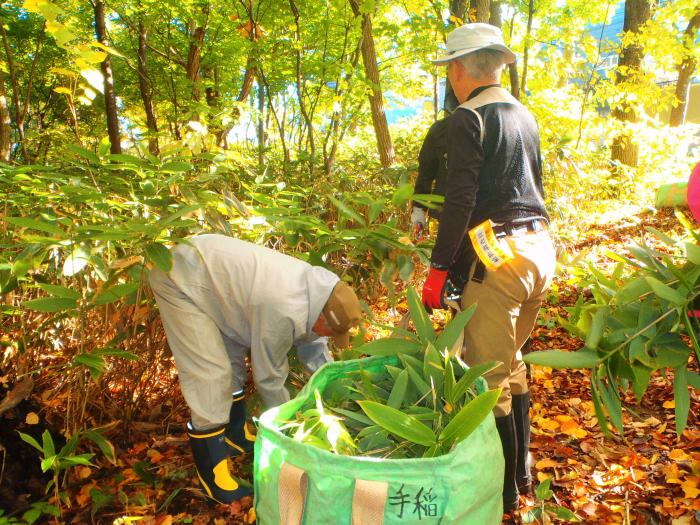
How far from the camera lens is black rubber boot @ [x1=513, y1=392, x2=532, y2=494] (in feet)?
7.98

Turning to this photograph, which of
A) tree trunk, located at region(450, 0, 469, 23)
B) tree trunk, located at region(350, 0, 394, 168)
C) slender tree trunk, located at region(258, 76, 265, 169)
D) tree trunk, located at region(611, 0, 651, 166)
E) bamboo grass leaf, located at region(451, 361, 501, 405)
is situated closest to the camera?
bamboo grass leaf, located at region(451, 361, 501, 405)

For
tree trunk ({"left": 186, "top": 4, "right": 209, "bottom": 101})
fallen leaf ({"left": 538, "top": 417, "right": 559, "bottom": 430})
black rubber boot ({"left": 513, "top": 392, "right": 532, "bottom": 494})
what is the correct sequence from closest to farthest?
black rubber boot ({"left": 513, "top": 392, "right": 532, "bottom": 494}), fallen leaf ({"left": 538, "top": 417, "right": 559, "bottom": 430}), tree trunk ({"left": 186, "top": 4, "right": 209, "bottom": 101})

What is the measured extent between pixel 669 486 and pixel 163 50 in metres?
9.84

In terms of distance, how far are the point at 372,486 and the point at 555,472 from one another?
5.85 feet

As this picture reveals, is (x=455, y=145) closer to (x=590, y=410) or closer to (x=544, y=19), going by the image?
(x=590, y=410)

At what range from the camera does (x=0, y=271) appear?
6.69 feet

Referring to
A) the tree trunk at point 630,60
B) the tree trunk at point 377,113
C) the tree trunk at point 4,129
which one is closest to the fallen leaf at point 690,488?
the tree trunk at point 377,113

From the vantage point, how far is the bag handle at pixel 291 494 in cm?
126

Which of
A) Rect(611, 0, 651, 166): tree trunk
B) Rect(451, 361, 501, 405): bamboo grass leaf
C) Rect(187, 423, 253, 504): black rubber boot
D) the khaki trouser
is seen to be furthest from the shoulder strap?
Rect(611, 0, 651, 166): tree trunk

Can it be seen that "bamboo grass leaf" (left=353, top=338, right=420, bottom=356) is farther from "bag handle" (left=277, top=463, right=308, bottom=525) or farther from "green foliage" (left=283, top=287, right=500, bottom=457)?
"bag handle" (left=277, top=463, right=308, bottom=525)

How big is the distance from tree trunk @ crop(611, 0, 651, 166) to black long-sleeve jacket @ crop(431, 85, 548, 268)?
628 centimetres

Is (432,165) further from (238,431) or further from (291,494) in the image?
(291,494)

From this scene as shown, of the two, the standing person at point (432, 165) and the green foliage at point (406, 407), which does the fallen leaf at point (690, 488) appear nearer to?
the green foliage at point (406, 407)

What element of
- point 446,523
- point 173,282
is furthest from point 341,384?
point 173,282
